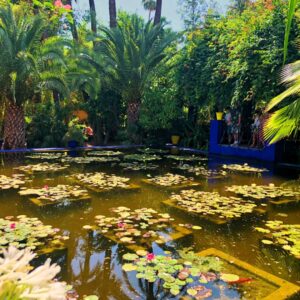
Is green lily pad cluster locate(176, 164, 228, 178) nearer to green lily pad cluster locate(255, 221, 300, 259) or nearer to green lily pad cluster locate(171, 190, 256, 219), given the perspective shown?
green lily pad cluster locate(171, 190, 256, 219)

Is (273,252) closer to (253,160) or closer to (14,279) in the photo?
(14,279)

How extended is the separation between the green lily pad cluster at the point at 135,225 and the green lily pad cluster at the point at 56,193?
113cm

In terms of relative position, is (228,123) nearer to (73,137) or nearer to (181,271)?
(73,137)

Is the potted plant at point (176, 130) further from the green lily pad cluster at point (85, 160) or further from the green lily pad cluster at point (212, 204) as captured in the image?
the green lily pad cluster at point (212, 204)

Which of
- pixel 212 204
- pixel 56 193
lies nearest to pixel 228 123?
pixel 212 204

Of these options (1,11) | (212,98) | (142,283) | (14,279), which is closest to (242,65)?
(212,98)

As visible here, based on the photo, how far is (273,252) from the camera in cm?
379

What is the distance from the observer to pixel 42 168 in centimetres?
894

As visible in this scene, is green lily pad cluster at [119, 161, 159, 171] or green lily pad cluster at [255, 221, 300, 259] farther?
green lily pad cluster at [119, 161, 159, 171]

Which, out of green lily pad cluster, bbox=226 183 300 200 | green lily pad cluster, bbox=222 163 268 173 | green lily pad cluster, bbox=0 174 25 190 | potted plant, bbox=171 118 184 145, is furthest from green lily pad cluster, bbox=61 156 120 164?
potted plant, bbox=171 118 184 145

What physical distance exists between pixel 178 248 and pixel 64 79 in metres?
11.3

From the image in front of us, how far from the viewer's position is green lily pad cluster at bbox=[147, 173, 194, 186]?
7418 millimetres

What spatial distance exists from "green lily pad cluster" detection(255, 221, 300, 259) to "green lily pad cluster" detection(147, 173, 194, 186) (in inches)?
113

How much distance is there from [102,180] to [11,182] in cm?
191
